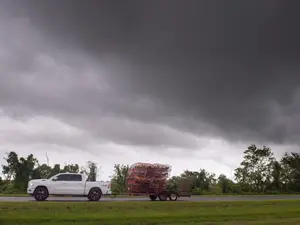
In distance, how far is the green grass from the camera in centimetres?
1827

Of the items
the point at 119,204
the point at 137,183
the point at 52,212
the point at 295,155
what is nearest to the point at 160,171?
the point at 137,183

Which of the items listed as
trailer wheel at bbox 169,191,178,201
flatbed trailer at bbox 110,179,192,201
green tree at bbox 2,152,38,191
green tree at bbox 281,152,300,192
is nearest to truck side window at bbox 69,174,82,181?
flatbed trailer at bbox 110,179,192,201

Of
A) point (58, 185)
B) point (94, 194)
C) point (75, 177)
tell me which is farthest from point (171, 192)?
point (58, 185)

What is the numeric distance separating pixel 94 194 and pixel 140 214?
5933mm

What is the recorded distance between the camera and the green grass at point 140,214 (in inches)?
719

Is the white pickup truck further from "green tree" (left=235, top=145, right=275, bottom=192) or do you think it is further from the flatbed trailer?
"green tree" (left=235, top=145, right=275, bottom=192)

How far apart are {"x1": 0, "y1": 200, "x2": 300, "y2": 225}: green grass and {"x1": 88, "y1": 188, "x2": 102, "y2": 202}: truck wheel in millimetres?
3342

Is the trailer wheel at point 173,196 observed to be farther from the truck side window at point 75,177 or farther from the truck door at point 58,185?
the truck door at point 58,185

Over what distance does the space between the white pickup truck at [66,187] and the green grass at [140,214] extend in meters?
3.16

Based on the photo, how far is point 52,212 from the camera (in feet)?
62.8

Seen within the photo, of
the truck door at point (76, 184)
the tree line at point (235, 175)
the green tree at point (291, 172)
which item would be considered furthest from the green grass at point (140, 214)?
the green tree at point (291, 172)

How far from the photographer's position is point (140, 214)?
20.8 metres

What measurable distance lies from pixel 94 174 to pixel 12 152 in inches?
509

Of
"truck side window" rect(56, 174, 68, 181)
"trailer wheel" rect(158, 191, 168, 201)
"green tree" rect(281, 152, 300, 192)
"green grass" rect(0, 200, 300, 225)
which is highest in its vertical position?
"green tree" rect(281, 152, 300, 192)
